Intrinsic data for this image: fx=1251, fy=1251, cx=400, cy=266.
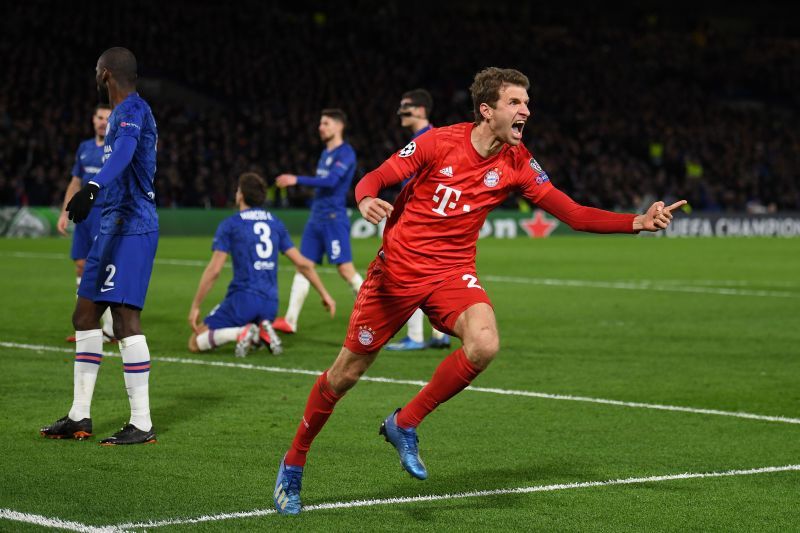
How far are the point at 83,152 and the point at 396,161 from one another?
657 centimetres

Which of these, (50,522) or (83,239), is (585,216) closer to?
(50,522)

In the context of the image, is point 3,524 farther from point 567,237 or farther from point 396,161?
point 567,237

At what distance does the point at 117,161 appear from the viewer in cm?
667

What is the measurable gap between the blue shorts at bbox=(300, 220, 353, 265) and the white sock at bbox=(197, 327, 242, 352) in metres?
1.93

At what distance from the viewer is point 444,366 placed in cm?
584

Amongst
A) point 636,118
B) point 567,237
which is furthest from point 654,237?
point 636,118

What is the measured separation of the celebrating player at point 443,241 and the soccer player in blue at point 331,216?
6.57m

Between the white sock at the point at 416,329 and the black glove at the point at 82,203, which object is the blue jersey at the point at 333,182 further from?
the black glove at the point at 82,203

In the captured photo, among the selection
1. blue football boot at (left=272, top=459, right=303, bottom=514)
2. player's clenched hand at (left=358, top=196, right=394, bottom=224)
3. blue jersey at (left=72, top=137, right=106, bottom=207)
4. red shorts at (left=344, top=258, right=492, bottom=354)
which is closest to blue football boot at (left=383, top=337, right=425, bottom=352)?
blue jersey at (left=72, top=137, right=106, bottom=207)

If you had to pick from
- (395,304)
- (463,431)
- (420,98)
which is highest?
(420,98)

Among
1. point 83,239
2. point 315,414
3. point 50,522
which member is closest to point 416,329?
point 83,239

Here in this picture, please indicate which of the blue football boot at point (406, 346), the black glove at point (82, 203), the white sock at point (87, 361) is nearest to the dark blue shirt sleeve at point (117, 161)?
the black glove at point (82, 203)

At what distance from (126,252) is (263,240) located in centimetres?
436

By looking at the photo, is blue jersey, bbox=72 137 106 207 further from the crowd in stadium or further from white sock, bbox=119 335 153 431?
the crowd in stadium
